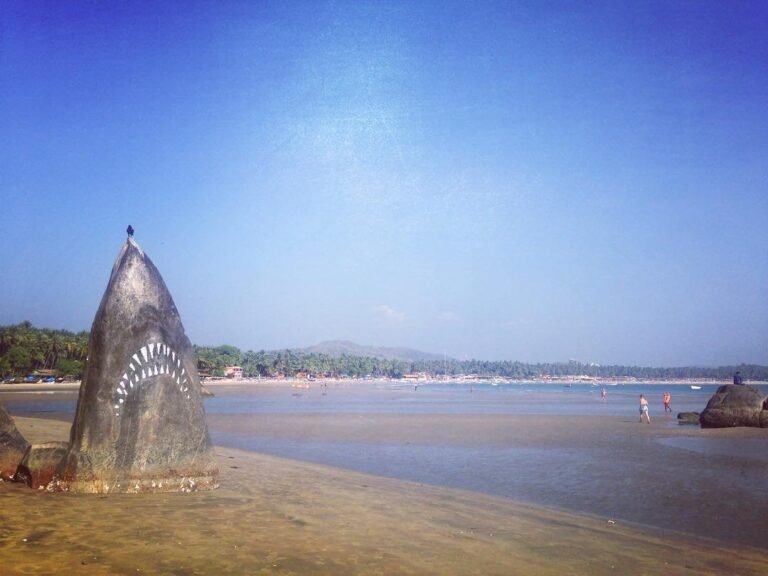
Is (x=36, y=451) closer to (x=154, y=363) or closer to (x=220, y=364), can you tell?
(x=154, y=363)

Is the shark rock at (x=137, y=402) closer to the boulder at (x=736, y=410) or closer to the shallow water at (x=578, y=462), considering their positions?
the shallow water at (x=578, y=462)

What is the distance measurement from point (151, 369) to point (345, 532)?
11.8ft

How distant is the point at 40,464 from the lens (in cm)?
841

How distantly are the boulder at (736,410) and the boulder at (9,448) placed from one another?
2697 centimetres

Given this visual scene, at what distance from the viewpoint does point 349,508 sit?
28.6ft

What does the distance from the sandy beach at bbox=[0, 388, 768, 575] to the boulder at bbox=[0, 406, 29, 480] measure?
1.81 feet

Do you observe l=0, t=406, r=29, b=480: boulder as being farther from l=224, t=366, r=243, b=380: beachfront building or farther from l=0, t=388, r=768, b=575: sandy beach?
l=224, t=366, r=243, b=380: beachfront building

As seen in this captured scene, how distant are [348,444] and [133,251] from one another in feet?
42.9

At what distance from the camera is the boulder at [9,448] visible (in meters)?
9.04

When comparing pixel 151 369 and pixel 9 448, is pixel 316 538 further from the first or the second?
pixel 9 448

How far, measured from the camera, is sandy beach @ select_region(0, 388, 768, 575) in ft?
18.6

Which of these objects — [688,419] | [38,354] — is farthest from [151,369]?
[38,354]

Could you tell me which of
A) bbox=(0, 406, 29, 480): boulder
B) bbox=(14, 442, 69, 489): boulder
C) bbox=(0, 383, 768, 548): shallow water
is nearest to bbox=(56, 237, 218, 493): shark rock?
bbox=(14, 442, 69, 489): boulder

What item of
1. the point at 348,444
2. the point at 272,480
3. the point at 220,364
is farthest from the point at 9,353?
the point at 272,480
